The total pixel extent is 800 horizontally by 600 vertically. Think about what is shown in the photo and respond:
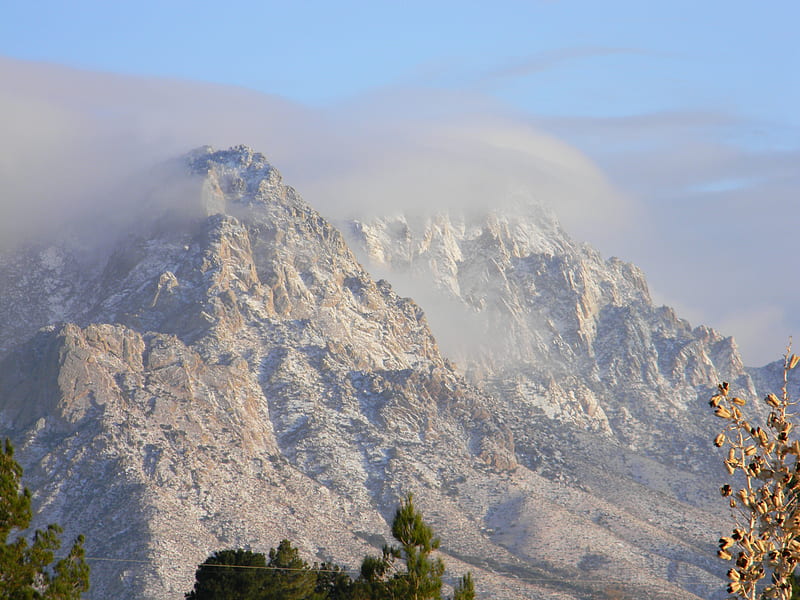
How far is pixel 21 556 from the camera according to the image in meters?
53.0

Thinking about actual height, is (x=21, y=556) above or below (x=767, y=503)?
above

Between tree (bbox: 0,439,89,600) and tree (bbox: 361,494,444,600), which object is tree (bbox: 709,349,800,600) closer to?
tree (bbox: 361,494,444,600)

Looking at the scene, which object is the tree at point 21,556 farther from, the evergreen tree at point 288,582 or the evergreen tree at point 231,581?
the evergreen tree at point 231,581

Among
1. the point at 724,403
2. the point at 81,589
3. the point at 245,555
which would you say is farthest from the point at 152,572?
the point at 724,403

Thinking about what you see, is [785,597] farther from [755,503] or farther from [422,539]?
[422,539]

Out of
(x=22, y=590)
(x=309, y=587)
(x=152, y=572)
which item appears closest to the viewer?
(x=22, y=590)

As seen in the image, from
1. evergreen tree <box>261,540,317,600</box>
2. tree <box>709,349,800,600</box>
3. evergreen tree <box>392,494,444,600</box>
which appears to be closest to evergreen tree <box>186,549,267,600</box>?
evergreen tree <box>261,540,317,600</box>

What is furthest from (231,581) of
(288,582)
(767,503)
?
(767,503)

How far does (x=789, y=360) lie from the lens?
21.1m

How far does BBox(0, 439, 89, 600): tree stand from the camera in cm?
5084

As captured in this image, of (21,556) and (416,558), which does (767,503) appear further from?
(21,556)

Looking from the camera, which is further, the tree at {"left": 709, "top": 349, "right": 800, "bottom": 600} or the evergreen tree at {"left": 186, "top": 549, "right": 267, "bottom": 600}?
the evergreen tree at {"left": 186, "top": 549, "right": 267, "bottom": 600}

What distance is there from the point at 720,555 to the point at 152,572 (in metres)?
187

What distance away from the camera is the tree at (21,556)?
50.8 meters
